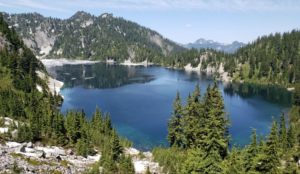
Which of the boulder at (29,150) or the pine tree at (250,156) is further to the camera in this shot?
the boulder at (29,150)

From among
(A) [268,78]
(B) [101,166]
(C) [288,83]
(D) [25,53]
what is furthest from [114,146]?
(A) [268,78]

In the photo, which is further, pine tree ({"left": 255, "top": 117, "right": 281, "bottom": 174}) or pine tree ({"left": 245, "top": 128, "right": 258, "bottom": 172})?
pine tree ({"left": 245, "top": 128, "right": 258, "bottom": 172})

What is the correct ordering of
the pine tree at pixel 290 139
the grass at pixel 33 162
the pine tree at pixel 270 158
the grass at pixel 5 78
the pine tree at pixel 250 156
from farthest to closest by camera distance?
the grass at pixel 5 78 → the pine tree at pixel 290 139 → the grass at pixel 33 162 → the pine tree at pixel 250 156 → the pine tree at pixel 270 158

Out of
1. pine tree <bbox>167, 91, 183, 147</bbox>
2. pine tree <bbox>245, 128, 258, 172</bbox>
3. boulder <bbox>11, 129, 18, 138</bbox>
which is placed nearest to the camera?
pine tree <bbox>245, 128, 258, 172</bbox>

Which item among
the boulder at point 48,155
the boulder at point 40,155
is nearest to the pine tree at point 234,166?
the boulder at point 40,155

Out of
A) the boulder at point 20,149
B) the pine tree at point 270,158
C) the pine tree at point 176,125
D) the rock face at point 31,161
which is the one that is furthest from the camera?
the pine tree at point 176,125

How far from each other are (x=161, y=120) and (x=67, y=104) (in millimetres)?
49373

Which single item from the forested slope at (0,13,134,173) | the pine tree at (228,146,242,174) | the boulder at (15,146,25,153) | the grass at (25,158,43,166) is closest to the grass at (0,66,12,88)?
the forested slope at (0,13,134,173)

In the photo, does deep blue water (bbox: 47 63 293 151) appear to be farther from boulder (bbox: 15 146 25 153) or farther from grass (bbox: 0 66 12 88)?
boulder (bbox: 15 146 25 153)

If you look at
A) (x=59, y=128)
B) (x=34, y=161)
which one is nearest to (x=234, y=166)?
(x=34, y=161)

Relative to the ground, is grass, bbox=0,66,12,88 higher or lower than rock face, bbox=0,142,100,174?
higher

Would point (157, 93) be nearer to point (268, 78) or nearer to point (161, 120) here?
point (161, 120)

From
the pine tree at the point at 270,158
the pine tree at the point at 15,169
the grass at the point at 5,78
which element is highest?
the grass at the point at 5,78

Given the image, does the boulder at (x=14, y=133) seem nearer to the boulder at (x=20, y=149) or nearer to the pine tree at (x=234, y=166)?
the boulder at (x=20, y=149)
